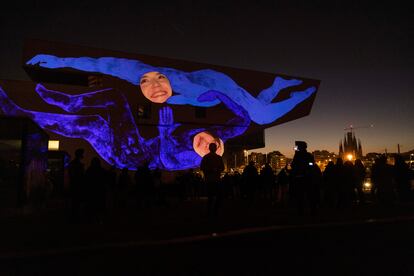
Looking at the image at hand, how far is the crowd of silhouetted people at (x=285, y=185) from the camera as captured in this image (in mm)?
7366

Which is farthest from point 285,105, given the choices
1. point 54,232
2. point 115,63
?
point 54,232

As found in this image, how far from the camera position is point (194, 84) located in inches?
944

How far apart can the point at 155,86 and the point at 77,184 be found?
1568 cm

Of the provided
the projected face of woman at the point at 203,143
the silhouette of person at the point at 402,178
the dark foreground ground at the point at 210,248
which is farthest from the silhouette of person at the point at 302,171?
the projected face of woman at the point at 203,143

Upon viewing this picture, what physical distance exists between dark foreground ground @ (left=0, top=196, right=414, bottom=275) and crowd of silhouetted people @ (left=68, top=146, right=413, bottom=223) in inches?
39.7

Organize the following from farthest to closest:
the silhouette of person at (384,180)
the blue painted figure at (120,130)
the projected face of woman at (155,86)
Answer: the projected face of woman at (155,86) < the blue painted figure at (120,130) < the silhouette of person at (384,180)

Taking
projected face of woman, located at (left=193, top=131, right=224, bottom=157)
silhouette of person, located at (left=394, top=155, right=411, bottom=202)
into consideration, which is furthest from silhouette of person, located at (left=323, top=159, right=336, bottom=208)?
projected face of woman, located at (left=193, top=131, right=224, bottom=157)

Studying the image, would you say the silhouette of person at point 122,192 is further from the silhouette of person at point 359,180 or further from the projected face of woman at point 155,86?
the projected face of woman at point 155,86

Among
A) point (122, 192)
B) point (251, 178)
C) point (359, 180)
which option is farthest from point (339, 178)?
point (122, 192)

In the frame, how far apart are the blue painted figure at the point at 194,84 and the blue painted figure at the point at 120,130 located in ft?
2.00

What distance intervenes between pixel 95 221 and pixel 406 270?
17.7ft

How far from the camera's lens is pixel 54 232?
5703 mm

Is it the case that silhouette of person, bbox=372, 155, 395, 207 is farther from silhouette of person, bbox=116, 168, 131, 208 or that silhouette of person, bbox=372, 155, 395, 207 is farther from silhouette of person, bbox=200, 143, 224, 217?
silhouette of person, bbox=116, 168, 131, 208

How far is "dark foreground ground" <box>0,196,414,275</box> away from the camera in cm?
359
